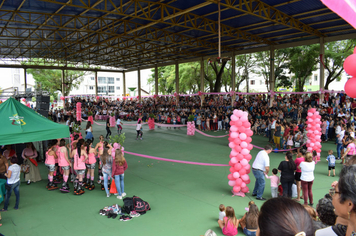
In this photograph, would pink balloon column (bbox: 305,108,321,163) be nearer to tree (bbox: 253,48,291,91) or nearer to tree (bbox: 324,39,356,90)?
tree (bbox: 324,39,356,90)

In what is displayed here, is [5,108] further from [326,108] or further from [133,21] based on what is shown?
[326,108]

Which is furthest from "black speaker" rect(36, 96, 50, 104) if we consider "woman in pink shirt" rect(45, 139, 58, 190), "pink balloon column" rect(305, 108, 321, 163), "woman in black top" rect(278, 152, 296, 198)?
"pink balloon column" rect(305, 108, 321, 163)

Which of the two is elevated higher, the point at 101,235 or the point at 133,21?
the point at 133,21

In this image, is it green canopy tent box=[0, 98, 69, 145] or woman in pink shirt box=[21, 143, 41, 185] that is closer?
green canopy tent box=[0, 98, 69, 145]

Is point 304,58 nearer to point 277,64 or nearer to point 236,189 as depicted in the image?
point 277,64

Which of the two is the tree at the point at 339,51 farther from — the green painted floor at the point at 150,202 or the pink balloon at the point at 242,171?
the pink balloon at the point at 242,171

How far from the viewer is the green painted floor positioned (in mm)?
5191

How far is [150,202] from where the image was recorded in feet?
21.2

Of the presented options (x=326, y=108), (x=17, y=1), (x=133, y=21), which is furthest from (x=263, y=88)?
(x=17, y=1)

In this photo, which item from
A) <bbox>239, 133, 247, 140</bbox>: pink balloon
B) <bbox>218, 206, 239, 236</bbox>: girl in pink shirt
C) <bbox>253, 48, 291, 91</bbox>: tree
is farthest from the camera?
<bbox>253, 48, 291, 91</bbox>: tree

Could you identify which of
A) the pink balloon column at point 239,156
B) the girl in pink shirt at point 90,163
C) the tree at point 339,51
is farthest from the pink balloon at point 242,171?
the tree at point 339,51

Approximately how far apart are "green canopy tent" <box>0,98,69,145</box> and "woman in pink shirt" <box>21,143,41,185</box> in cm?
107

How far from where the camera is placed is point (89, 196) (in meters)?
6.91

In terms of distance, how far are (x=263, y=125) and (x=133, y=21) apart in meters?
11.2
